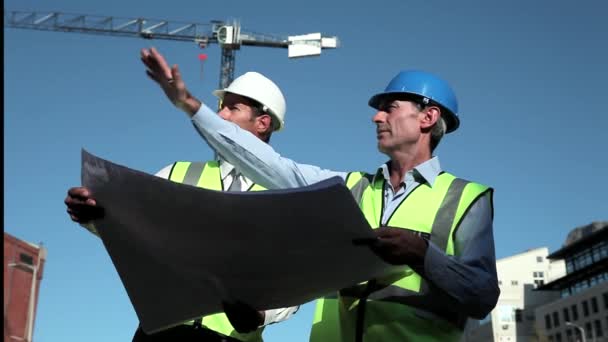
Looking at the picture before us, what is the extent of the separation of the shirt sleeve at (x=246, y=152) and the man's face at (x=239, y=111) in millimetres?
1063

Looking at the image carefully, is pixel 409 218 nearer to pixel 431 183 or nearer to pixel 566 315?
pixel 431 183

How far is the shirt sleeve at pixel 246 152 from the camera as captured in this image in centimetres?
297

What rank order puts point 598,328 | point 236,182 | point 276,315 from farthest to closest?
point 598,328 → point 236,182 → point 276,315

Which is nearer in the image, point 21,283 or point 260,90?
point 260,90

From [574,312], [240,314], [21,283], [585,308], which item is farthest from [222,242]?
[574,312]

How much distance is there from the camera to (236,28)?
184 ft

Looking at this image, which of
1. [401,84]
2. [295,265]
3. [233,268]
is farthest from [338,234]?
[401,84]

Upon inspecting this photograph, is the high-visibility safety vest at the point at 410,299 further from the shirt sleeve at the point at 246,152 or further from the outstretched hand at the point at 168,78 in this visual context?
the outstretched hand at the point at 168,78

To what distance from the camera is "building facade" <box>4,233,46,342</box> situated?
4700 centimetres

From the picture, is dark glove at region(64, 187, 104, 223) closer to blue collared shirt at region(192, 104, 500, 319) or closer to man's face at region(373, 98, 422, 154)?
blue collared shirt at region(192, 104, 500, 319)

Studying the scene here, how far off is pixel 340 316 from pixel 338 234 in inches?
26.6

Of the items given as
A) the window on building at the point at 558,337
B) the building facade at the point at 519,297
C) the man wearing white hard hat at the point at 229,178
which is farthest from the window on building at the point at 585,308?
the man wearing white hard hat at the point at 229,178

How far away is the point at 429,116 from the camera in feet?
11.1

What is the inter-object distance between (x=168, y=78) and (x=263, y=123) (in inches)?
63.4
